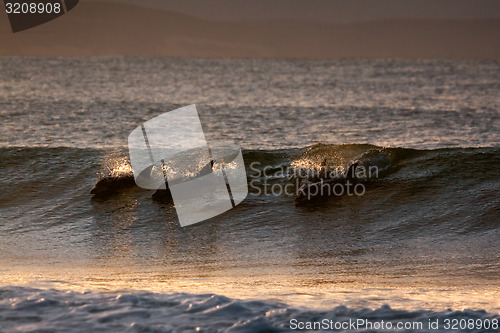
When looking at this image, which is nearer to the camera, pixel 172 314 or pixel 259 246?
pixel 172 314

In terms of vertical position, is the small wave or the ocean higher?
the small wave

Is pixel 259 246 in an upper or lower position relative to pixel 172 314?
lower

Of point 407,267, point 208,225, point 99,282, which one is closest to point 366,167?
point 208,225

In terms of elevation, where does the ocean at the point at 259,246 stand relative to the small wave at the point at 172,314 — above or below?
below

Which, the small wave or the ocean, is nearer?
the small wave

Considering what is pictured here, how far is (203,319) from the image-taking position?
14.1ft

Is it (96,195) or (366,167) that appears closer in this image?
(96,195)

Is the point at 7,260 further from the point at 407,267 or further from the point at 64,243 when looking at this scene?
the point at 407,267

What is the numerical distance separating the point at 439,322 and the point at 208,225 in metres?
4.34

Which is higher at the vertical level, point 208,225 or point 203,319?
point 203,319

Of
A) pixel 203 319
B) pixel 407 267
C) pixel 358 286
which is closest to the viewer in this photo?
pixel 203 319

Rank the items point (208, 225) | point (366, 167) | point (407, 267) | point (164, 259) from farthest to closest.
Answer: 1. point (366, 167)
2. point (208, 225)
3. point (164, 259)
4. point (407, 267)

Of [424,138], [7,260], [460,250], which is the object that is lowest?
[424,138]

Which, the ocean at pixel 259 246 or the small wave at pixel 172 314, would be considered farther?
the ocean at pixel 259 246
